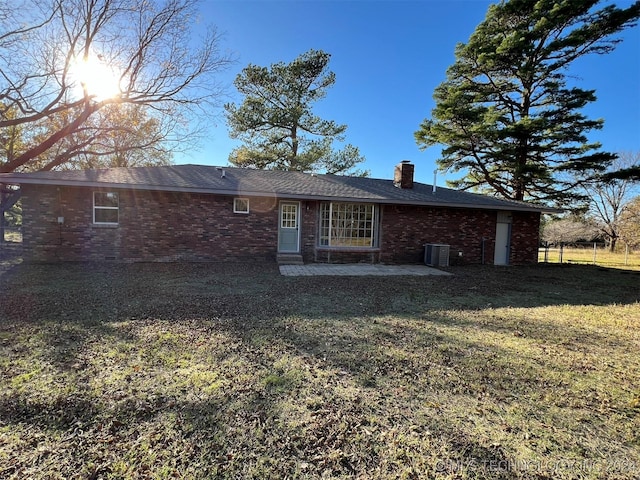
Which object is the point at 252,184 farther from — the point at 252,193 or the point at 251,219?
the point at 251,219

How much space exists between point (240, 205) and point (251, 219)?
57cm

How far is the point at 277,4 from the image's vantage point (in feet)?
35.1

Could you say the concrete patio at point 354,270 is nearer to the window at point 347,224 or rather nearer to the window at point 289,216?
the window at point 347,224

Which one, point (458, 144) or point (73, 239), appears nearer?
point (73, 239)

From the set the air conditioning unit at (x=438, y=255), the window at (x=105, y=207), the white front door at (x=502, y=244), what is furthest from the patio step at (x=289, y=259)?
the white front door at (x=502, y=244)

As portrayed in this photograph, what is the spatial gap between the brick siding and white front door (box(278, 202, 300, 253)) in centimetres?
21

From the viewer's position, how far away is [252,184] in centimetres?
1069

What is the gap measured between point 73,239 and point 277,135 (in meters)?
13.6

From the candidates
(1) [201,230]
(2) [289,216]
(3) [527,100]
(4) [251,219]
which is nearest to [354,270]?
(2) [289,216]

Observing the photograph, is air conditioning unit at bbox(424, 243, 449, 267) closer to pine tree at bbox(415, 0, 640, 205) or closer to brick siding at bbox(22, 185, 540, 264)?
brick siding at bbox(22, 185, 540, 264)

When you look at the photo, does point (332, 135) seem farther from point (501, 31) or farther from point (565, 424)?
point (565, 424)

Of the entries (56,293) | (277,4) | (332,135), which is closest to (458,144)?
(332,135)

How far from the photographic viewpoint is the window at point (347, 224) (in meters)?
11.0

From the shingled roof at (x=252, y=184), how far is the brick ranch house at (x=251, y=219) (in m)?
0.03
